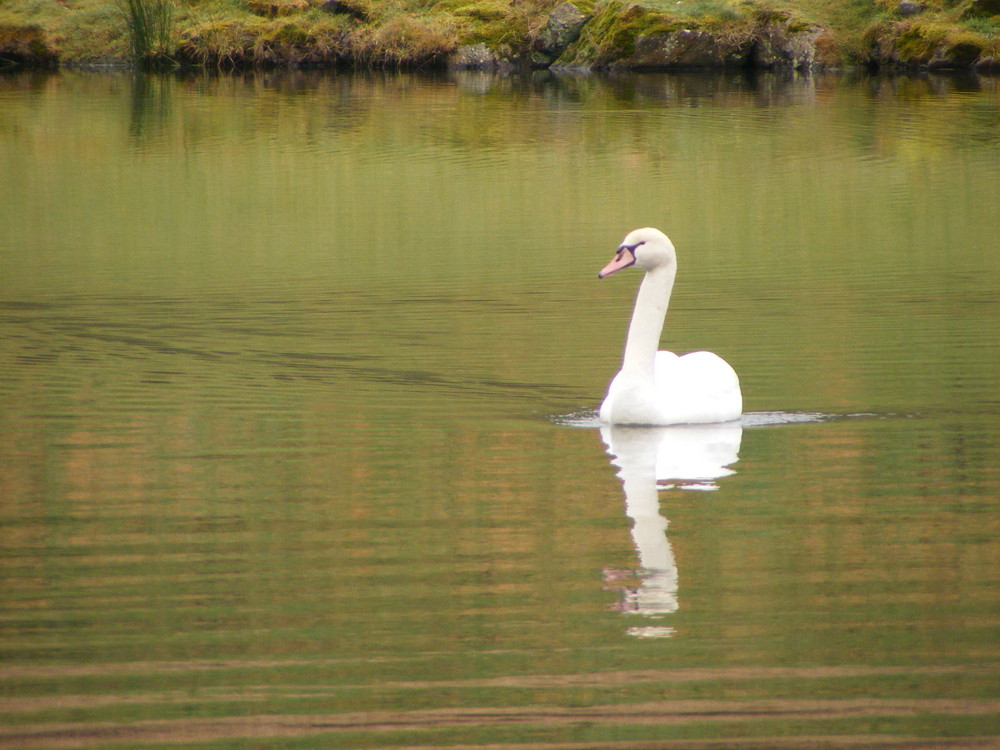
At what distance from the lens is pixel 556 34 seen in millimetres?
49938

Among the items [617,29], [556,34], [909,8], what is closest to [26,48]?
[556,34]

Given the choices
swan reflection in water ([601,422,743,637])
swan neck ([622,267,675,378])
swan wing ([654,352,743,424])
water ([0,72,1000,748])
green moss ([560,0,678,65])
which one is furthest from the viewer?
green moss ([560,0,678,65])

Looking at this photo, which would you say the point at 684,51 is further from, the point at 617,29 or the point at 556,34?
the point at 556,34

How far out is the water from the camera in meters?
4.59

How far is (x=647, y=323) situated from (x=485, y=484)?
1857 mm

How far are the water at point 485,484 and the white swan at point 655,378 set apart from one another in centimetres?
15

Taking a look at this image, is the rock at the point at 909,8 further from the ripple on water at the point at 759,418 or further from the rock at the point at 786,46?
the ripple on water at the point at 759,418

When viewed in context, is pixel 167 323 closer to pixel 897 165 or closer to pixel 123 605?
pixel 123 605

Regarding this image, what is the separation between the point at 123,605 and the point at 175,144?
22.8 metres

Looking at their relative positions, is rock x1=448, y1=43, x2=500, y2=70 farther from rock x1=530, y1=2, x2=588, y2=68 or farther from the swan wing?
the swan wing

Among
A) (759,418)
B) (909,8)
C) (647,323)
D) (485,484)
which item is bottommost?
(759,418)

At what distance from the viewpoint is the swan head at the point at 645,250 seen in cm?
864

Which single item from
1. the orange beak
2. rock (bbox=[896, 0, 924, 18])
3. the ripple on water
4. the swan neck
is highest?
rock (bbox=[896, 0, 924, 18])

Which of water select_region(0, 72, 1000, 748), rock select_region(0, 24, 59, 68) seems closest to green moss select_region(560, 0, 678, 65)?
rock select_region(0, 24, 59, 68)
